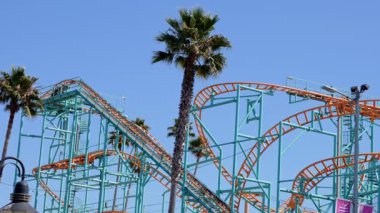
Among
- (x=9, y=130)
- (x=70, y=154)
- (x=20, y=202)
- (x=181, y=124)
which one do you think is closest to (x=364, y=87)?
(x=181, y=124)

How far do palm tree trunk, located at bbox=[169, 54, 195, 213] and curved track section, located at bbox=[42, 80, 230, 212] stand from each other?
912 centimetres

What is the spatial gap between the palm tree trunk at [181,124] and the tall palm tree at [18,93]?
1184 cm

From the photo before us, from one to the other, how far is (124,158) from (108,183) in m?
2.80

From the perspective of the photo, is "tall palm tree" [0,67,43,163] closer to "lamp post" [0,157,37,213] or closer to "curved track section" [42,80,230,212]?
"curved track section" [42,80,230,212]

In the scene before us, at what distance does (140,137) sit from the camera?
38.7 meters

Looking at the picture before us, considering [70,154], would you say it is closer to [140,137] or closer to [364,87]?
[140,137]

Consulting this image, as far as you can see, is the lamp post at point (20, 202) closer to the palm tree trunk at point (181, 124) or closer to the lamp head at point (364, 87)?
the lamp head at point (364, 87)

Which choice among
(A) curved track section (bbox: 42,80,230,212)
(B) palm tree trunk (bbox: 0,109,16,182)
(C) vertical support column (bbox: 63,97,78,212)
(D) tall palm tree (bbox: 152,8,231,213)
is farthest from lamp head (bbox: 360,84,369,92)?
(C) vertical support column (bbox: 63,97,78,212)

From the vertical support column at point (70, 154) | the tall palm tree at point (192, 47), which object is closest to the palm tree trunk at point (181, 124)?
the tall palm tree at point (192, 47)

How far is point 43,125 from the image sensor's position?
41.1 meters

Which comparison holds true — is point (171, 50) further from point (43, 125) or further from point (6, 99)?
point (43, 125)

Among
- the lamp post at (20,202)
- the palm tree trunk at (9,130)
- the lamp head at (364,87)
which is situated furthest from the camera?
the palm tree trunk at (9,130)

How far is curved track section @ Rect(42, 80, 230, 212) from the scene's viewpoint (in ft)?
114

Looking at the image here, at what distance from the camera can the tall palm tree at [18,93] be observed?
3484 cm
